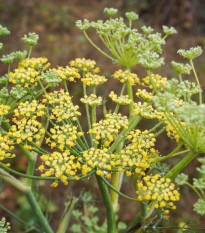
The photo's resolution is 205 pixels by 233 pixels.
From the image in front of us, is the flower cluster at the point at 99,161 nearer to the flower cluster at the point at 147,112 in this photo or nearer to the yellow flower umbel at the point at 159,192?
the yellow flower umbel at the point at 159,192

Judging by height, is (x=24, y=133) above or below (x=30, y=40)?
below

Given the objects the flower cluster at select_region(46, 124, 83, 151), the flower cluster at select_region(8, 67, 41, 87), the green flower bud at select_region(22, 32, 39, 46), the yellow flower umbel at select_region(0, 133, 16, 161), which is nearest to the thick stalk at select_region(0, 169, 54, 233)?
the yellow flower umbel at select_region(0, 133, 16, 161)

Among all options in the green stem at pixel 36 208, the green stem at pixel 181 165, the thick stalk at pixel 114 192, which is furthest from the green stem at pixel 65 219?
the green stem at pixel 181 165

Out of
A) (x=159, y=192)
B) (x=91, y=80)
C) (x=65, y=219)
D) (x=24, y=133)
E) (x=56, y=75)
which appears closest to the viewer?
(x=159, y=192)

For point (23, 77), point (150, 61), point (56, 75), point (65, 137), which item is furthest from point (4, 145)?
point (150, 61)

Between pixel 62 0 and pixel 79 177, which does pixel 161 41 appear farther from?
pixel 62 0

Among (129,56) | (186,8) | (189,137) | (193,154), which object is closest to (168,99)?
(189,137)

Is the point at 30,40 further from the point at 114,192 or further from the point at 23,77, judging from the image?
the point at 114,192

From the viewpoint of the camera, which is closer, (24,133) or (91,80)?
(24,133)
